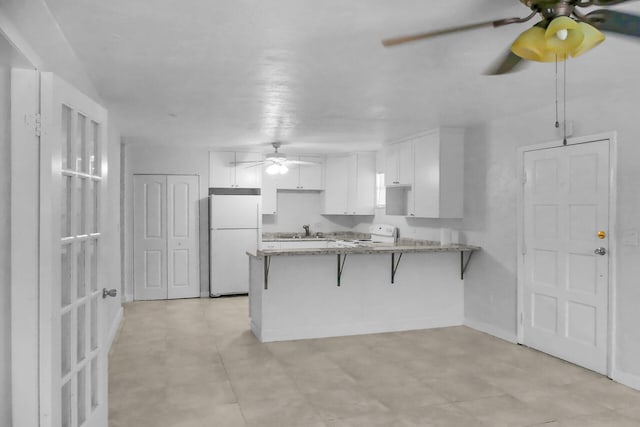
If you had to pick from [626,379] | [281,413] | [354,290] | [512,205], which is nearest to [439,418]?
[281,413]

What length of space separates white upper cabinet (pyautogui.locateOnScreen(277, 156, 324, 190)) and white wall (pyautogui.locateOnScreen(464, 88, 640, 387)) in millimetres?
3048

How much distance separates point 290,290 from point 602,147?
311cm

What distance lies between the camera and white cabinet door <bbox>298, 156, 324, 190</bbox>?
7902 mm

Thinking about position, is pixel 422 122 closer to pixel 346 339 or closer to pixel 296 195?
pixel 346 339

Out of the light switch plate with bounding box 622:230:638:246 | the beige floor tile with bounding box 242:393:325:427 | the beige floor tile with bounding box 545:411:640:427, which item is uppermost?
the light switch plate with bounding box 622:230:638:246

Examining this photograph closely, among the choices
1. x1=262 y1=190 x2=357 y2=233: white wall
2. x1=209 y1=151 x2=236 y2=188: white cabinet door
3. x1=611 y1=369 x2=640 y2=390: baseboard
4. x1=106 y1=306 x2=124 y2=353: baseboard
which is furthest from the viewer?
x1=262 y1=190 x2=357 y2=233: white wall

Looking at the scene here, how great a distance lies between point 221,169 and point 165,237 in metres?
1.32

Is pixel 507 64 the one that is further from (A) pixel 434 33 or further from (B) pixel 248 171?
(B) pixel 248 171

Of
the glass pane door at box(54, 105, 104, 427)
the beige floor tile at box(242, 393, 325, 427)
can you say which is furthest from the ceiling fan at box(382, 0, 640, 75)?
the beige floor tile at box(242, 393, 325, 427)

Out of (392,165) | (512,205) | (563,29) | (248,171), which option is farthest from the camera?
(248,171)

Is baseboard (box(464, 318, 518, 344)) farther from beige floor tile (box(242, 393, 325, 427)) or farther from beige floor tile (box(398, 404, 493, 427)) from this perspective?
beige floor tile (box(242, 393, 325, 427))

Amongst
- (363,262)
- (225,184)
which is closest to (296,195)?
(225,184)

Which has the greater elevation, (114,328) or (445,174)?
(445,174)

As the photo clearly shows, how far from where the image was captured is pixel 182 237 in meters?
7.10
